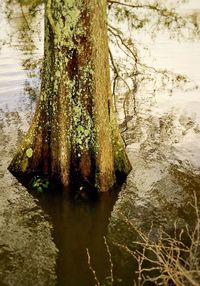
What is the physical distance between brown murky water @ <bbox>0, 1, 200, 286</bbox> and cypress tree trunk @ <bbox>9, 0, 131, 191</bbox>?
0.49 m

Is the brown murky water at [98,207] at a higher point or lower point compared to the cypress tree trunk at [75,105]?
lower

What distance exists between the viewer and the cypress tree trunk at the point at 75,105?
5.91 metres

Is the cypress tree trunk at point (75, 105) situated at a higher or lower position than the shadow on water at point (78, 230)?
higher

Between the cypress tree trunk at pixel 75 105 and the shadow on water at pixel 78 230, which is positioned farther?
the cypress tree trunk at pixel 75 105

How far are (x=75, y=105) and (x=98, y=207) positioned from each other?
65.7 inches

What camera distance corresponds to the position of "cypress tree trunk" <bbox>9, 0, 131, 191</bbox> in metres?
5.91

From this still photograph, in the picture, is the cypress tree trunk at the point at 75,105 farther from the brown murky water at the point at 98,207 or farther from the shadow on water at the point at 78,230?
the brown murky water at the point at 98,207

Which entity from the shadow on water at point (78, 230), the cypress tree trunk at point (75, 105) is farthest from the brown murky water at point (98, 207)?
the cypress tree trunk at point (75, 105)

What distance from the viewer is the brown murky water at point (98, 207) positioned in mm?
4816

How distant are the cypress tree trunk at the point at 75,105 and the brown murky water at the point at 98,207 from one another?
0.49m

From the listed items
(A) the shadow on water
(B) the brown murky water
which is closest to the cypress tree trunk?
(A) the shadow on water

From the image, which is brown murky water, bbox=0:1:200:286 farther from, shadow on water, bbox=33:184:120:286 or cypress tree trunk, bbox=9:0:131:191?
cypress tree trunk, bbox=9:0:131:191

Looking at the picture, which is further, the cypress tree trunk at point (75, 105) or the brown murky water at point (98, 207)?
the cypress tree trunk at point (75, 105)

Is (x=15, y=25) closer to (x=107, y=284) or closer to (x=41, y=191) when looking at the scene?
(x=41, y=191)
